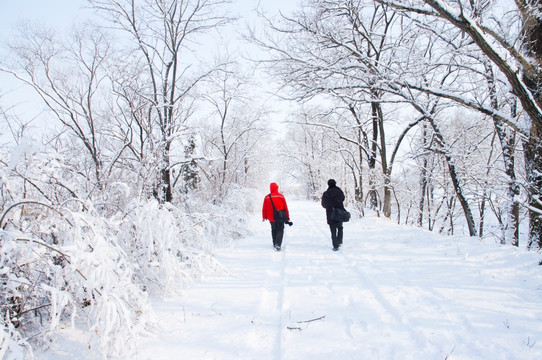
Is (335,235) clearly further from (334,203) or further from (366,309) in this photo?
(366,309)

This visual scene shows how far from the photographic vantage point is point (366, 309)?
3178 mm

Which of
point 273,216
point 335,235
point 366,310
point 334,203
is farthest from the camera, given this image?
point 273,216

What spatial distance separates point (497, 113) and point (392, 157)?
22.4ft

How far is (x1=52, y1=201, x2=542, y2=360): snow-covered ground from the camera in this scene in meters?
2.45

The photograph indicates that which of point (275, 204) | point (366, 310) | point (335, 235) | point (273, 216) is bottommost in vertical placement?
point (366, 310)

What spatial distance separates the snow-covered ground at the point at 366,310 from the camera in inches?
96.5

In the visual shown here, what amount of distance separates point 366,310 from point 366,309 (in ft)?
0.08

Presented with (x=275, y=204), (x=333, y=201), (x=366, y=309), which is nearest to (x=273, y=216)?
(x=275, y=204)

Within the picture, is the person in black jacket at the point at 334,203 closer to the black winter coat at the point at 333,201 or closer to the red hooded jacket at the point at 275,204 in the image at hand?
the black winter coat at the point at 333,201

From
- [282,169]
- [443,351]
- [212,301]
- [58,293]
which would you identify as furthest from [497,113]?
[282,169]

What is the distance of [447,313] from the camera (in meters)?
2.98

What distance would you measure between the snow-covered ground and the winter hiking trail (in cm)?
1

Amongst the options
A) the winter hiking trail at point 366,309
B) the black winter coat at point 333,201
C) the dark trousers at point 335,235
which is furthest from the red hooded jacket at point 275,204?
the winter hiking trail at point 366,309

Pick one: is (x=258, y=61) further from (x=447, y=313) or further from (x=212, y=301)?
(x=447, y=313)
